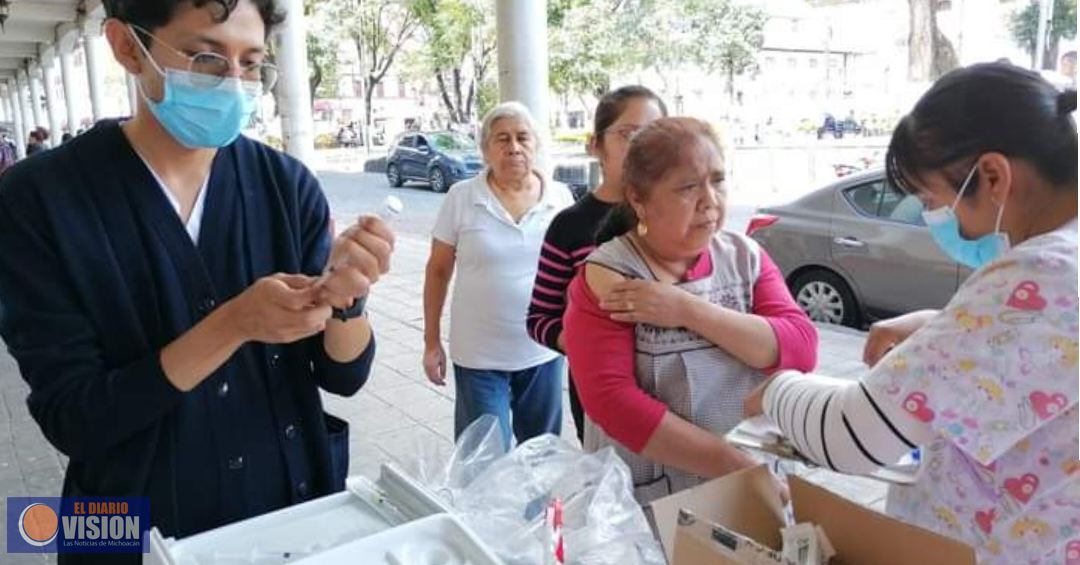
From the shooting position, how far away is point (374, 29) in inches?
1033

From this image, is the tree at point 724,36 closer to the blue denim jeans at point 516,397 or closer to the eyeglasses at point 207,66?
the blue denim jeans at point 516,397

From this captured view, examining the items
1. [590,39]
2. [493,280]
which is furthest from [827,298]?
[590,39]

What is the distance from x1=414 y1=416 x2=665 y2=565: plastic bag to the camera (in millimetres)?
1184

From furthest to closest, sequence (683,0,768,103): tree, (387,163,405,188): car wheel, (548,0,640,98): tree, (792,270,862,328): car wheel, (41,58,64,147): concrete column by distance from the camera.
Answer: (683,0,768,103): tree < (41,58,64,147): concrete column < (548,0,640,98): tree < (387,163,405,188): car wheel < (792,270,862,328): car wheel

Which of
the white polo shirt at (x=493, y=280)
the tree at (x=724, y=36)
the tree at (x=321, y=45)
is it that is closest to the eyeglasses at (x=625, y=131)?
the white polo shirt at (x=493, y=280)

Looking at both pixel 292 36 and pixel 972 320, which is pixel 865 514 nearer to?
pixel 972 320

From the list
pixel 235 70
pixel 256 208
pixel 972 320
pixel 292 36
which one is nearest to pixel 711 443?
pixel 972 320

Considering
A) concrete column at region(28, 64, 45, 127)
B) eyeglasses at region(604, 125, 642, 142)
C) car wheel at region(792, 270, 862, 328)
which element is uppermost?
concrete column at region(28, 64, 45, 127)

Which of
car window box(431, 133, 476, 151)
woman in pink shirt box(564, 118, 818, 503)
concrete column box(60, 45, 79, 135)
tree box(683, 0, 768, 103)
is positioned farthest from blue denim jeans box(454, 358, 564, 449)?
tree box(683, 0, 768, 103)

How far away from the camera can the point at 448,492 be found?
1337 millimetres

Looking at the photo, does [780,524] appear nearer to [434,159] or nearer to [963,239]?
[963,239]

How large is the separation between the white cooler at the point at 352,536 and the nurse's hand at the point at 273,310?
27cm

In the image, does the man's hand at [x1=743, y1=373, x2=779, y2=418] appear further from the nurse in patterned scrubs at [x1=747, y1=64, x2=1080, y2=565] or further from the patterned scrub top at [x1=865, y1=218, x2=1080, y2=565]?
the patterned scrub top at [x1=865, y1=218, x2=1080, y2=565]

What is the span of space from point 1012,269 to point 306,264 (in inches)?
41.9
